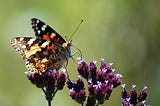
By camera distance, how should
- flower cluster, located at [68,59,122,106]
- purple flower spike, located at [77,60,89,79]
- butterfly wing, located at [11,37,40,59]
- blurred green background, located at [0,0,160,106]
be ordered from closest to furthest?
flower cluster, located at [68,59,122,106] < butterfly wing, located at [11,37,40,59] < purple flower spike, located at [77,60,89,79] < blurred green background, located at [0,0,160,106]

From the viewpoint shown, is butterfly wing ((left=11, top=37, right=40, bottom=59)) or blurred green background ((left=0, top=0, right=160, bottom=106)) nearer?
butterfly wing ((left=11, top=37, right=40, bottom=59))

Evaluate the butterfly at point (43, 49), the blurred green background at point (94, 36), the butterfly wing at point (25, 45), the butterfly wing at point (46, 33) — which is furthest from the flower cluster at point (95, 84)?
the blurred green background at point (94, 36)

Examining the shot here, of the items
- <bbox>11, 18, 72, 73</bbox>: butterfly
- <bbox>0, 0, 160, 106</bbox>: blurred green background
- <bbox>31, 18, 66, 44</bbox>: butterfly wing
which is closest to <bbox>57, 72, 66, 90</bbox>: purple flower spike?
<bbox>11, 18, 72, 73</bbox>: butterfly

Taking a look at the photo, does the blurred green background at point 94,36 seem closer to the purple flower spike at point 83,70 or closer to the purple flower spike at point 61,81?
the purple flower spike at point 83,70

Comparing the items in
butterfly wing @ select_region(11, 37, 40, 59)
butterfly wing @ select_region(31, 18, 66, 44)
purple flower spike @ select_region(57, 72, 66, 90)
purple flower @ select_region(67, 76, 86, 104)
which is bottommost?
purple flower @ select_region(67, 76, 86, 104)

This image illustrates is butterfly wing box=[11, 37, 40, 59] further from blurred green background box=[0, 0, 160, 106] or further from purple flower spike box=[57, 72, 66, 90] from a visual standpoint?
blurred green background box=[0, 0, 160, 106]

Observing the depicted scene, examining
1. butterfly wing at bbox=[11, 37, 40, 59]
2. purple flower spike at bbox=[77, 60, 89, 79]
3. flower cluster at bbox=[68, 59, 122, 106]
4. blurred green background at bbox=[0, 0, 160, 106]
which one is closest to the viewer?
flower cluster at bbox=[68, 59, 122, 106]

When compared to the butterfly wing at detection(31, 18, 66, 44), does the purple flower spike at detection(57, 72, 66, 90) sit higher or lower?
lower

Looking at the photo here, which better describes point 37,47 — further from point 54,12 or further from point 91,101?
point 54,12
